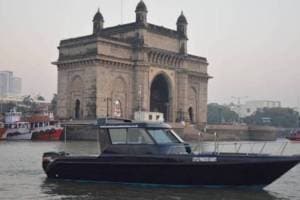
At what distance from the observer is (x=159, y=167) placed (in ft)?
49.6

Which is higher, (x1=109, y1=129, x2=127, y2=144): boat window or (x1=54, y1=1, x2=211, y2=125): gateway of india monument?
(x1=54, y1=1, x2=211, y2=125): gateway of india monument

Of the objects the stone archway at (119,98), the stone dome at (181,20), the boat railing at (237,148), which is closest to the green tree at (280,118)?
the stone dome at (181,20)

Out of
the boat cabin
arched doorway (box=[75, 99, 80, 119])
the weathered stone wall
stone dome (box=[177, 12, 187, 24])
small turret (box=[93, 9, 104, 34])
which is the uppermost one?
stone dome (box=[177, 12, 187, 24])

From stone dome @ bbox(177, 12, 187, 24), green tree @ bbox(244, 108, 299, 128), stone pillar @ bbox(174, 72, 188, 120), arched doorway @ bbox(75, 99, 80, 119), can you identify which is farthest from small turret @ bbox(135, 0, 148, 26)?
green tree @ bbox(244, 108, 299, 128)

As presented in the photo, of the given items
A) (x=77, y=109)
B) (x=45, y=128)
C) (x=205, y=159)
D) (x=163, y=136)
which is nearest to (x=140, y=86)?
(x=77, y=109)

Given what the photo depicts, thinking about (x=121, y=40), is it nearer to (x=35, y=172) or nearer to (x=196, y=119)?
(x=196, y=119)

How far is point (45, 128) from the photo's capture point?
2152 inches

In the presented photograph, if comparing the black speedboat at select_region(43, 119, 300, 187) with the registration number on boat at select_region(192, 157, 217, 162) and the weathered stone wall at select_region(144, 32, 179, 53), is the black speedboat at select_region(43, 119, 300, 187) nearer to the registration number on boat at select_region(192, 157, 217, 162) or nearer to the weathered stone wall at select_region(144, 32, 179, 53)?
the registration number on boat at select_region(192, 157, 217, 162)

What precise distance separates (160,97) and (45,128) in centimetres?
1986

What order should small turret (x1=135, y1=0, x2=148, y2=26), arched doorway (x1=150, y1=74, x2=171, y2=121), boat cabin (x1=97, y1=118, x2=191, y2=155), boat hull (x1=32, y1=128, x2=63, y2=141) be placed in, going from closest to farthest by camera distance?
boat cabin (x1=97, y1=118, x2=191, y2=155) → boat hull (x1=32, y1=128, x2=63, y2=141) → small turret (x1=135, y1=0, x2=148, y2=26) → arched doorway (x1=150, y1=74, x2=171, y2=121)

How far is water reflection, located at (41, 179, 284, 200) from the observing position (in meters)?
14.0

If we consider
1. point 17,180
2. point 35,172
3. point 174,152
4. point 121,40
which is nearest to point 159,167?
point 174,152

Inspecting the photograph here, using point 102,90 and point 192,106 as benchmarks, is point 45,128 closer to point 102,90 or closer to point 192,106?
point 102,90

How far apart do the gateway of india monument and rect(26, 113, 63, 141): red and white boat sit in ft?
15.5
